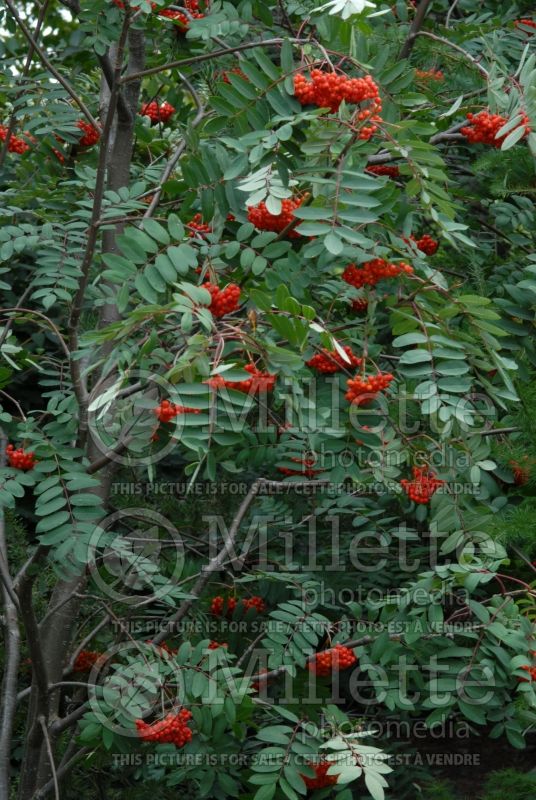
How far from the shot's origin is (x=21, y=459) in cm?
255

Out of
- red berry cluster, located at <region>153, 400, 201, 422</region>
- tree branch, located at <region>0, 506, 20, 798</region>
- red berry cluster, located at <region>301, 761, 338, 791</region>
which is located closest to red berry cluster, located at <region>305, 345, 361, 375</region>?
red berry cluster, located at <region>153, 400, 201, 422</region>

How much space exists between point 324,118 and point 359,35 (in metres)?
0.34

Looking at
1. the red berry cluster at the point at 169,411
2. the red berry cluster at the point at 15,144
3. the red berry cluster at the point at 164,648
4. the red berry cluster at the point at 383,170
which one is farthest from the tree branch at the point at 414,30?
the red berry cluster at the point at 164,648

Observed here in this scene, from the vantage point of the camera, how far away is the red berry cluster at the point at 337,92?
1814mm

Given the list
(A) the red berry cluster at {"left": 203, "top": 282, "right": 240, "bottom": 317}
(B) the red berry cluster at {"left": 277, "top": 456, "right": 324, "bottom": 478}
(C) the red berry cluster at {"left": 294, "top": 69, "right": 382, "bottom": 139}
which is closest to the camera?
(C) the red berry cluster at {"left": 294, "top": 69, "right": 382, "bottom": 139}

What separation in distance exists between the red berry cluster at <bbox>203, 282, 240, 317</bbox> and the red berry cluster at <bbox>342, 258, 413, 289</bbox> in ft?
1.06

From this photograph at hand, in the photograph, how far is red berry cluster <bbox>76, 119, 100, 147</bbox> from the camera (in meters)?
3.15

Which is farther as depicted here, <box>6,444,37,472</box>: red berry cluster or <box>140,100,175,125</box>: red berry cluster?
<box>140,100,175,125</box>: red berry cluster

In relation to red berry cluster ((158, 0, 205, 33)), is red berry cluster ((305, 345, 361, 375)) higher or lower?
lower

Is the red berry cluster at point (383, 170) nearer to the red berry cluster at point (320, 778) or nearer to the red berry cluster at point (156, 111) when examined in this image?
the red berry cluster at point (156, 111)

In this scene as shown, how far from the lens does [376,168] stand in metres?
2.73

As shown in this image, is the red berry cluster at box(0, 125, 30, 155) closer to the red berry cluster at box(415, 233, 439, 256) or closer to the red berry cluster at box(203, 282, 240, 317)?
the red berry cluster at box(415, 233, 439, 256)

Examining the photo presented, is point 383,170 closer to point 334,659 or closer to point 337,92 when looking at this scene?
point 337,92

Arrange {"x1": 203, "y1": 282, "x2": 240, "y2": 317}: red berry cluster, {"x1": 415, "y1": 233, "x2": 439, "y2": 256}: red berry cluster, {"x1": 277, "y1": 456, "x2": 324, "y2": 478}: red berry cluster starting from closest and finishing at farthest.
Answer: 1. {"x1": 203, "y1": 282, "x2": 240, "y2": 317}: red berry cluster
2. {"x1": 277, "y1": 456, "x2": 324, "y2": 478}: red berry cluster
3. {"x1": 415, "y1": 233, "x2": 439, "y2": 256}: red berry cluster
